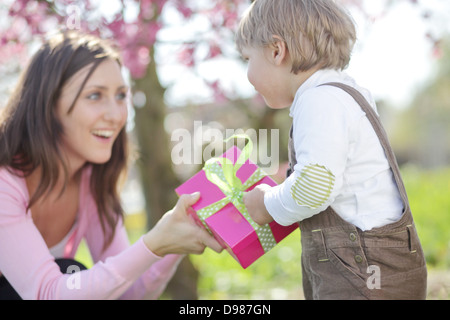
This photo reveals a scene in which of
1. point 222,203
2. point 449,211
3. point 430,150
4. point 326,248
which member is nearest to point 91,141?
point 222,203

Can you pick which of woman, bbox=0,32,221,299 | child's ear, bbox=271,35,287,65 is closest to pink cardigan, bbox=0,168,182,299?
woman, bbox=0,32,221,299

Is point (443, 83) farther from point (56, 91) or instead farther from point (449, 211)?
point (56, 91)

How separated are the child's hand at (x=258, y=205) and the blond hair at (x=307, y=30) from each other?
436mm

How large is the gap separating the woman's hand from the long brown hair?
62 centimetres

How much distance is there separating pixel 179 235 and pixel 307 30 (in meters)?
0.94

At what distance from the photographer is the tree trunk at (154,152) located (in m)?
3.75

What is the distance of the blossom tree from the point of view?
8.34 feet

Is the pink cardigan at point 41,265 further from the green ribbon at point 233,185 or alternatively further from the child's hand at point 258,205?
the child's hand at point 258,205

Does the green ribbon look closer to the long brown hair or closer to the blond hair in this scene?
the blond hair

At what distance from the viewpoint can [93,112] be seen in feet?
7.38

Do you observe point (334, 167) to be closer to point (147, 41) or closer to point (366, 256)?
point (366, 256)

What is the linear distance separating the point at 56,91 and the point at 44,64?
0.49 feet

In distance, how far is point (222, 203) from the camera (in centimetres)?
182

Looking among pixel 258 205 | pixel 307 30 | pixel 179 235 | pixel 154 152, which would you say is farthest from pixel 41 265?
pixel 154 152
